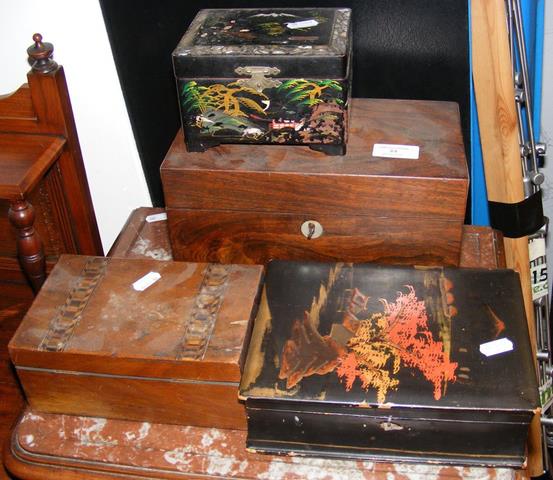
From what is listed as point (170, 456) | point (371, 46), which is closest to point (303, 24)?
point (371, 46)

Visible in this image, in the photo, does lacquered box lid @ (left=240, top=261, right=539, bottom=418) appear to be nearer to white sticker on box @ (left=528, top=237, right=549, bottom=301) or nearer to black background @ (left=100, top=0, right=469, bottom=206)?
white sticker on box @ (left=528, top=237, right=549, bottom=301)

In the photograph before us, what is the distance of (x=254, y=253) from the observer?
1327 millimetres

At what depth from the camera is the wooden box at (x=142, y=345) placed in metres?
1.07

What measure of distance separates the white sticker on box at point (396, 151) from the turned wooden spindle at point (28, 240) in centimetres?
Result: 64

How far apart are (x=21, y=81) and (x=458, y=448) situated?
3.73ft

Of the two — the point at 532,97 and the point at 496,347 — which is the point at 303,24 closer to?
the point at 532,97

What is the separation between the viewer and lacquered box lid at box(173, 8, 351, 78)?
3.80 feet

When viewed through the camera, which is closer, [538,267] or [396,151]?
[396,151]

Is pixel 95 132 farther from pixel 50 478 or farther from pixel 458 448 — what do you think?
pixel 458 448

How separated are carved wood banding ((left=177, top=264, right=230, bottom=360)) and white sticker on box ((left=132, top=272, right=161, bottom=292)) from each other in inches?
3.3

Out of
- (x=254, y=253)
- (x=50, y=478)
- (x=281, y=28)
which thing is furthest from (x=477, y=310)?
(x=50, y=478)

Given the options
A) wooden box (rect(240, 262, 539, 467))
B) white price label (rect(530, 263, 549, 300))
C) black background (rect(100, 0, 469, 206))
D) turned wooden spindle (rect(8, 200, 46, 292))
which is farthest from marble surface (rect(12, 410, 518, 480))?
black background (rect(100, 0, 469, 206))

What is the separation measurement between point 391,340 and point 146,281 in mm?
413

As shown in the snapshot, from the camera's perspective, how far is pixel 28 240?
4.46 ft
